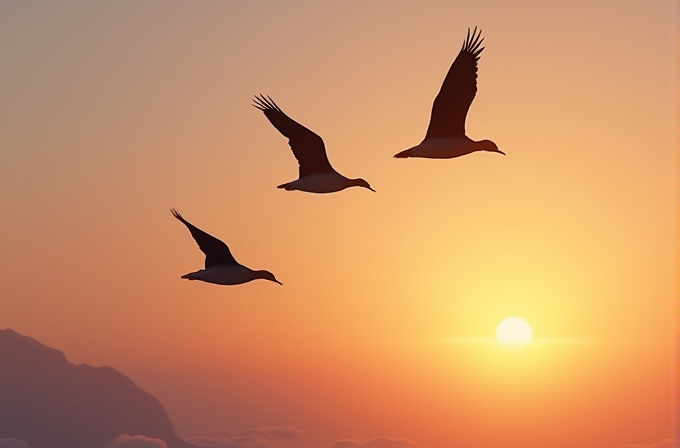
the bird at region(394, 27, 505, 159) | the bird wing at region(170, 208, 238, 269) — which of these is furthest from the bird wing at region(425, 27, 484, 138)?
the bird wing at region(170, 208, 238, 269)

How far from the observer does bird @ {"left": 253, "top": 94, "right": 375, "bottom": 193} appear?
137ft

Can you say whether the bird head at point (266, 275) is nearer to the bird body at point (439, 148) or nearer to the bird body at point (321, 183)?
the bird body at point (321, 183)

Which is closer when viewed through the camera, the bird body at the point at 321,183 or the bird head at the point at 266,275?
the bird body at the point at 321,183

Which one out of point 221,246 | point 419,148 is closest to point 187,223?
point 221,246

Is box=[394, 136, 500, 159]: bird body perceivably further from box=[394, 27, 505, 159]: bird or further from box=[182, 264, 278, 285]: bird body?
box=[182, 264, 278, 285]: bird body

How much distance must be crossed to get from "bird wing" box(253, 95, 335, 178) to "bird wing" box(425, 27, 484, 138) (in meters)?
4.04

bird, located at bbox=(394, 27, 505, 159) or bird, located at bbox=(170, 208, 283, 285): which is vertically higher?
bird, located at bbox=(394, 27, 505, 159)

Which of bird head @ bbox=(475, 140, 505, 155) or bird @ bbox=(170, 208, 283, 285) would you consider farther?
bird @ bbox=(170, 208, 283, 285)

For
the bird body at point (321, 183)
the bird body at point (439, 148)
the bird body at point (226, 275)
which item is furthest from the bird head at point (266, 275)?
the bird body at point (439, 148)

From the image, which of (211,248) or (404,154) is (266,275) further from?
(404,154)

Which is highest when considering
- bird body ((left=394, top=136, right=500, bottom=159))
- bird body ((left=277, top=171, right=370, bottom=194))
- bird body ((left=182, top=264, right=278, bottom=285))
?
bird body ((left=394, top=136, right=500, bottom=159))

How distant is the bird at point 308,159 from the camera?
137 ft

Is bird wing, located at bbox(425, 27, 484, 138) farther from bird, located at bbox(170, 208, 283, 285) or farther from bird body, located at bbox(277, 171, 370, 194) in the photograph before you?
bird, located at bbox(170, 208, 283, 285)

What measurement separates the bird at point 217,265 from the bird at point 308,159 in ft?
13.5
